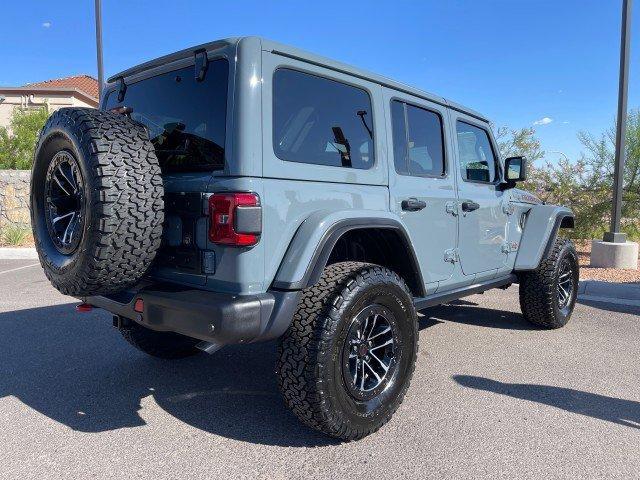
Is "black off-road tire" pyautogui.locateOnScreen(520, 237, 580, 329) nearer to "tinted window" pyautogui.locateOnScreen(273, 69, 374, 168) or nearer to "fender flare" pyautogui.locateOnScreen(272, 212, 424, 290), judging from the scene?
"tinted window" pyautogui.locateOnScreen(273, 69, 374, 168)

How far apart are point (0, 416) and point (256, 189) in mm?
2150

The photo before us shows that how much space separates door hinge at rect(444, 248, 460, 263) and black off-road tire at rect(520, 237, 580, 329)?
1437 millimetres

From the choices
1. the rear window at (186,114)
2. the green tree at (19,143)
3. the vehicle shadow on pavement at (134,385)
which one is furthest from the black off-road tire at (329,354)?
the green tree at (19,143)

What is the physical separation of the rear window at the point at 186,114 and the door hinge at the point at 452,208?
5.81 ft

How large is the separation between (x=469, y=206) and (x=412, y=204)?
792 millimetres

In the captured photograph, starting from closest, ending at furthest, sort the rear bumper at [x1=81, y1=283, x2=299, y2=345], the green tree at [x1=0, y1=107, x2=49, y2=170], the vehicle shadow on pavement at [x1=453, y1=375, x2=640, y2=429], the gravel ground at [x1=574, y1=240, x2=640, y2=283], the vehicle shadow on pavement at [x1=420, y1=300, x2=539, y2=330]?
the rear bumper at [x1=81, y1=283, x2=299, y2=345] < the vehicle shadow on pavement at [x1=453, y1=375, x2=640, y2=429] < the vehicle shadow on pavement at [x1=420, y1=300, x2=539, y2=330] < the gravel ground at [x1=574, y1=240, x2=640, y2=283] < the green tree at [x1=0, y1=107, x2=49, y2=170]

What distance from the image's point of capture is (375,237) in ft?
10.1

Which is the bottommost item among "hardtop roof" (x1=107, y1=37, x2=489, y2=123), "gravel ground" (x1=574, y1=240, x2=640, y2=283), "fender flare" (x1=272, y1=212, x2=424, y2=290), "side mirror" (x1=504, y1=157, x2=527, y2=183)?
"gravel ground" (x1=574, y1=240, x2=640, y2=283)

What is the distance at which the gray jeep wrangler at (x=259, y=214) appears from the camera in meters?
2.29

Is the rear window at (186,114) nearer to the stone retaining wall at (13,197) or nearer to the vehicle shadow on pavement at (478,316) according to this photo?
the vehicle shadow on pavement at (478,316)

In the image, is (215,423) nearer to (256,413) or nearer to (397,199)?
(256,413)

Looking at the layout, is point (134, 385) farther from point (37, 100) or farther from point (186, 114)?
point (37, 100)

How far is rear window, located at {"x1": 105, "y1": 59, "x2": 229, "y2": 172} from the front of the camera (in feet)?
8.11

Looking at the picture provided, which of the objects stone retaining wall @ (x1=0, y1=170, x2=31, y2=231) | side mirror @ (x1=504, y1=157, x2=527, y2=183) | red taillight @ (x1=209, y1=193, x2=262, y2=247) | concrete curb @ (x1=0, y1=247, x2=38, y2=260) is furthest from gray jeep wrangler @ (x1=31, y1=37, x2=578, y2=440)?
stone retaining wall @ (x1=0, y1=170, x2=31, y2=231)
